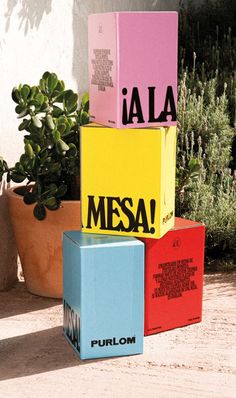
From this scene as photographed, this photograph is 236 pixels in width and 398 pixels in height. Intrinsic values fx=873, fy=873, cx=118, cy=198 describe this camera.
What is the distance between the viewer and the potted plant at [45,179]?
492cm

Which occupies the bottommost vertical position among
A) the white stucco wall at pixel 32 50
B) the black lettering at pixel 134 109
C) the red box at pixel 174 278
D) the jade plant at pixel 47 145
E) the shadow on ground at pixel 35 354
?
the shadow on ground at pixel 35 354

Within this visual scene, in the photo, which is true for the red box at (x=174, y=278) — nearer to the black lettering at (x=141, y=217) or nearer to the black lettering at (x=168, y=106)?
the black lettering at (x=141, y=217)

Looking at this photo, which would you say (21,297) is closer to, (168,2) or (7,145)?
(7,145)

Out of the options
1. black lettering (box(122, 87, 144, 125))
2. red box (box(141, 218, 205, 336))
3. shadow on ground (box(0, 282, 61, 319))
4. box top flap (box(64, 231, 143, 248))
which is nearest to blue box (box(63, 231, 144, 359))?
box top flap (box(64, 231, 143, 248))

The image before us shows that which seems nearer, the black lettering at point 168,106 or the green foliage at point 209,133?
the black lettering at point 168,106

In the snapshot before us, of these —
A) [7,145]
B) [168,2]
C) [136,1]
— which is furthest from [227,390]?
[168,2]

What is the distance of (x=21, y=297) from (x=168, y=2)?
365cm

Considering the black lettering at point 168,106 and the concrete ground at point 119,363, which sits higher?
the black lettering at point 168,106

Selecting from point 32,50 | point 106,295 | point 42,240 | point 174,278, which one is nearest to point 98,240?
point 106,295

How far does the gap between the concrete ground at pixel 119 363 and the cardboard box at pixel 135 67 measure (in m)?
1.13

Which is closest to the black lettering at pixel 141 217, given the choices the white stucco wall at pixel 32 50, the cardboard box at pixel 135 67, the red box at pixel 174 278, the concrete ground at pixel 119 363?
the red box at pixel 174 278

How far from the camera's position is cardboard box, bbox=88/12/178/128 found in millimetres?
4164

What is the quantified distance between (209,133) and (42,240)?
74.6 inches

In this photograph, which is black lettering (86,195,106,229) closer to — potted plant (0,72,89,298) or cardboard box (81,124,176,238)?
cardboard box (81,124,176,238)
